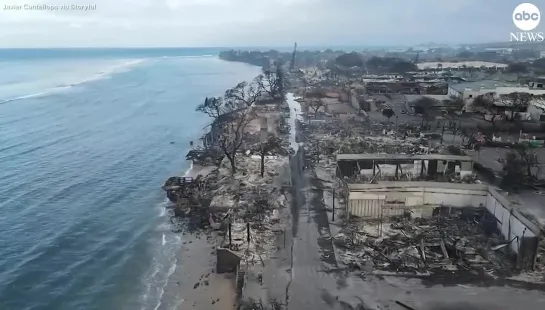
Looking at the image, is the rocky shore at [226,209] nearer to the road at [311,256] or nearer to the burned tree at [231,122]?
the burned tree at [231,122]

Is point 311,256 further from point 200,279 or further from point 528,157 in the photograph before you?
point 528,157

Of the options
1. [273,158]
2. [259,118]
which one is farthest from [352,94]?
[273,158]

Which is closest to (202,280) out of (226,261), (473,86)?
(226,261)

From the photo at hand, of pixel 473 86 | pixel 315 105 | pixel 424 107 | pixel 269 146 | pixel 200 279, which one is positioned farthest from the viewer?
pixel 315 105

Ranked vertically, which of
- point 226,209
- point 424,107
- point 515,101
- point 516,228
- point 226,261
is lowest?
point 226,261

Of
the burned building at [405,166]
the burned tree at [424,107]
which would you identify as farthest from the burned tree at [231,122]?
the burned tree at [424,107]

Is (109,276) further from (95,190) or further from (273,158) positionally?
(273,158)
